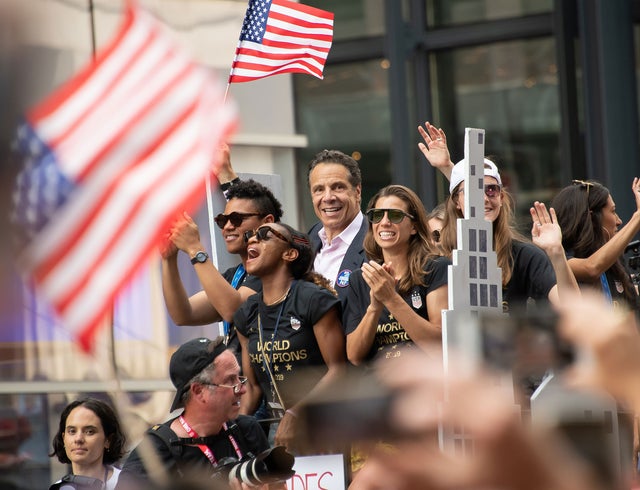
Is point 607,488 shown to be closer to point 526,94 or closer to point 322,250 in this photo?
point 322,250

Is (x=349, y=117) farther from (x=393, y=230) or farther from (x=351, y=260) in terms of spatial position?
(x=393, y=230)

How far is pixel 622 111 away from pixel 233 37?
3.46 metres

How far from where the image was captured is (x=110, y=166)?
3701 millimetres

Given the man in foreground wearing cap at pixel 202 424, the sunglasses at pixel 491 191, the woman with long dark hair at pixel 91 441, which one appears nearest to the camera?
the man in foreground wearing cap at pixel 202 424

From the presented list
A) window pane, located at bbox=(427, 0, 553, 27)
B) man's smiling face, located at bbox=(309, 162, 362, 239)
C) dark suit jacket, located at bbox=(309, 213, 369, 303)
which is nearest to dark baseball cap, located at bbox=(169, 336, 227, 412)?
dark suit jacket, located at bbox=(309, 213, 369, 303)

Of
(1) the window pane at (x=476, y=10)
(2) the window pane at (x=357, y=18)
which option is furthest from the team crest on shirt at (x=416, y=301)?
(2) the window pane at (x=357, y=18)

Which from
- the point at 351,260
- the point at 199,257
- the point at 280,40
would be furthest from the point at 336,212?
the point at 280,40

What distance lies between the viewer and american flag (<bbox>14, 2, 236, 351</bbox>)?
339 cm

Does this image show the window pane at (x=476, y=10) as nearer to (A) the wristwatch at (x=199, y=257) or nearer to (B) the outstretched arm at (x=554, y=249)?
(B) the outstretched arm at (x=554, y=249)

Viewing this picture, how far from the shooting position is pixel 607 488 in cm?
142

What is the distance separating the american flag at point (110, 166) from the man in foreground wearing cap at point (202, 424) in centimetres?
187

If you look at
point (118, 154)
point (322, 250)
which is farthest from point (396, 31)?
point (118, 154)

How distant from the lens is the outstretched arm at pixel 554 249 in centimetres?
567

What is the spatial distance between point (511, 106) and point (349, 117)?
152 centimetres
